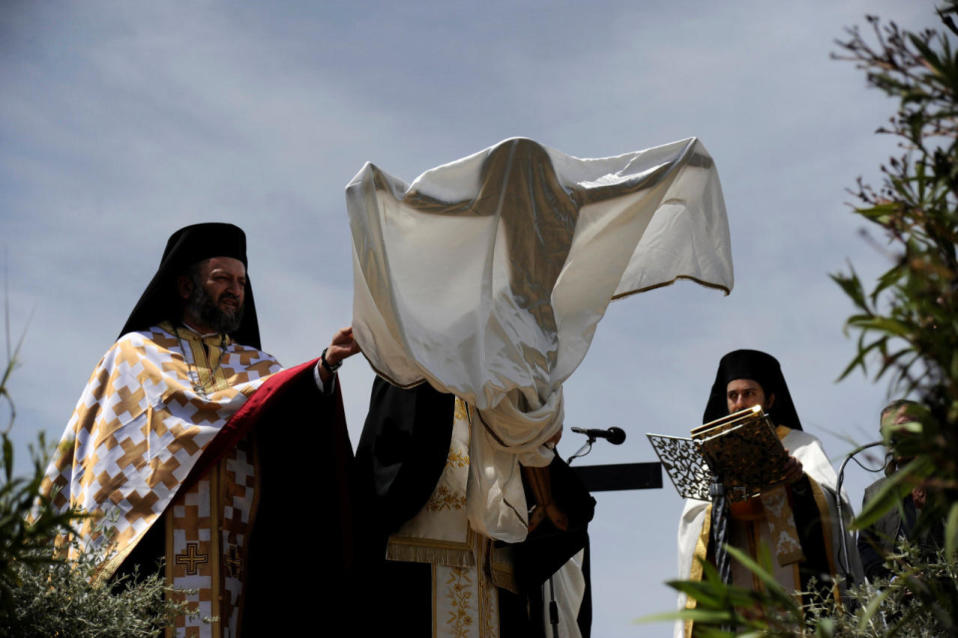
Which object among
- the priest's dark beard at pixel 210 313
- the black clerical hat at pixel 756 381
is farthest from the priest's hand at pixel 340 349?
the black clerical hat at pixel 756 381

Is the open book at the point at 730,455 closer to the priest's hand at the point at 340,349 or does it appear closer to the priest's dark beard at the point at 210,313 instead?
the priest's hand at the point at 340,349

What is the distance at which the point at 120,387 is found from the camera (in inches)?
260

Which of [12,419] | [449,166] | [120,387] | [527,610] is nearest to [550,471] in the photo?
[527,610]

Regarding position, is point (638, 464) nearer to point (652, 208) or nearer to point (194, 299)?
point (652, 208)

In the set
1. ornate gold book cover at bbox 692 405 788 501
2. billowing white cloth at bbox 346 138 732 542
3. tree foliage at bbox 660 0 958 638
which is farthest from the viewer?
ornate gold book cover at bbox 692 405 788 501

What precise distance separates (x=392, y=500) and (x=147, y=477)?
1.30 metres

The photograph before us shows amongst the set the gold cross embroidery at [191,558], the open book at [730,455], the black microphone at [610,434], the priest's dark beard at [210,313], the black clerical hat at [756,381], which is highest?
the priest's dark beard at [210,313]

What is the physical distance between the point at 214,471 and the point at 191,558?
1.55 feet

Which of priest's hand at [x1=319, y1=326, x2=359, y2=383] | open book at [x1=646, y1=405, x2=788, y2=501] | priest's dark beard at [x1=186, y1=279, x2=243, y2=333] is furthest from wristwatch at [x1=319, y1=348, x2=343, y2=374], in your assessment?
open book at [x1=646, y1=405, x2=788, y2=501]

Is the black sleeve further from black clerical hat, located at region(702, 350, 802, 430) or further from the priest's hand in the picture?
black clerical hat, located at region(702, 350, 802, 430)

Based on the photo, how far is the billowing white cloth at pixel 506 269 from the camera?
19.5ft

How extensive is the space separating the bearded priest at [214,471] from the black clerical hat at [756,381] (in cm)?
262

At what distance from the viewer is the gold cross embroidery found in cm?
622

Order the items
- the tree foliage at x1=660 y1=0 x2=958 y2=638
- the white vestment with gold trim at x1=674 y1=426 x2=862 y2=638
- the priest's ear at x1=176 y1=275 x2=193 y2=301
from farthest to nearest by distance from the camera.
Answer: the priest's ear at x1=176 y1=275 x2=193 y2=301 < the white vestment with gold trim at x1=674 y1=426 x2=862 y2=638 < the tree foliage at x1=660 y1=0 x2=958 y2=638
